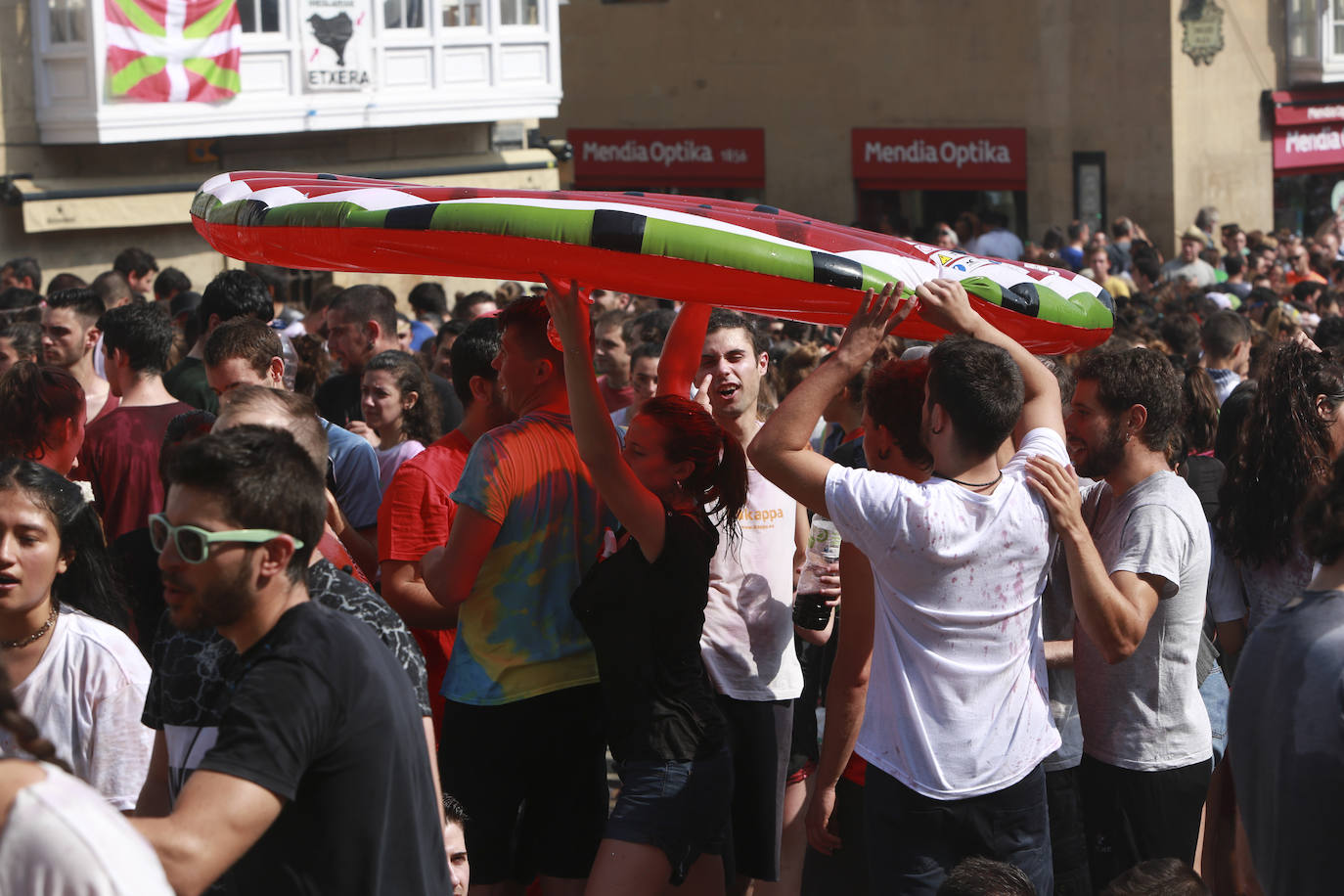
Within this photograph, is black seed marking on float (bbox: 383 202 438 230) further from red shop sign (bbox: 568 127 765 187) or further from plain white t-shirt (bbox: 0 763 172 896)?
red shop sign (bbox: 568 127 765 187)

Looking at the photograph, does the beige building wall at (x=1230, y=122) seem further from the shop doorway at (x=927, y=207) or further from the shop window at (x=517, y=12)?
the shop window at (x=517, y=12)

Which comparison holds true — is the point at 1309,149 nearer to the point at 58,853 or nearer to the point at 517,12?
the point at 517,12

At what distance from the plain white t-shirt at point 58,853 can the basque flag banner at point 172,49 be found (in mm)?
15725

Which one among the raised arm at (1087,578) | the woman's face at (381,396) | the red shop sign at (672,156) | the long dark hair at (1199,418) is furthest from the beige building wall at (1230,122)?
the raised arm at (1087,578)

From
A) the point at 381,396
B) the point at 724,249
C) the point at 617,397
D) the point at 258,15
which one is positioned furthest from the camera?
the point at 258,15

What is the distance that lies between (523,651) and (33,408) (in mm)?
1773

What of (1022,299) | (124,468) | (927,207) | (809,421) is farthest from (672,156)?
(809,421)

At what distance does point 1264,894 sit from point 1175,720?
1.03m

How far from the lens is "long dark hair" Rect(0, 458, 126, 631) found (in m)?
3.28

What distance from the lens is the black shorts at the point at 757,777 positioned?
13.7 feet

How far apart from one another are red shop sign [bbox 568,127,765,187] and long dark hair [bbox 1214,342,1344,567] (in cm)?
2190

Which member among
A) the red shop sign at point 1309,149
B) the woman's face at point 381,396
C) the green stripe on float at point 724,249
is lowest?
the woman's face at point 381,396

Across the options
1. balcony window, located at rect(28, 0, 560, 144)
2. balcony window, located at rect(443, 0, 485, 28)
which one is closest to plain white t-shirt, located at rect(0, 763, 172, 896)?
balcony window, located at rect(28, 0, 560, 144)

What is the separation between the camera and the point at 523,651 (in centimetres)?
378
